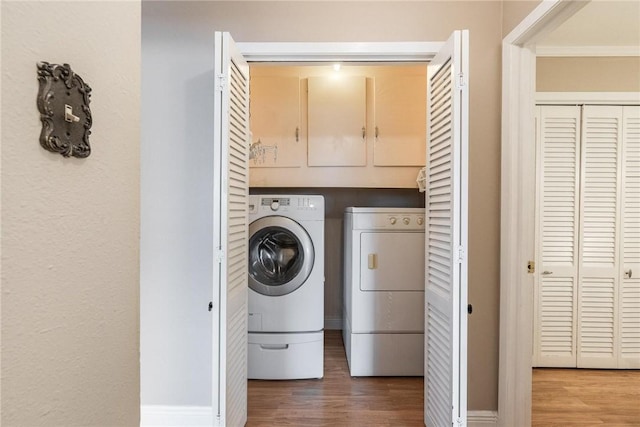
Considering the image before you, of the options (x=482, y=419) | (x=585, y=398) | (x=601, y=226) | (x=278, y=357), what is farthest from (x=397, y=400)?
(x=601, y=226)

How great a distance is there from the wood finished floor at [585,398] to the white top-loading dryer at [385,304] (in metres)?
0.78

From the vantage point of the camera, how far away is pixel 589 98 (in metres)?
2.67

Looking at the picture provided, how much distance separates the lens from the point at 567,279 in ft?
8.90

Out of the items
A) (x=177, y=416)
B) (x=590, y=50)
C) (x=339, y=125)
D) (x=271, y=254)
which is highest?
(x=590, y=50)

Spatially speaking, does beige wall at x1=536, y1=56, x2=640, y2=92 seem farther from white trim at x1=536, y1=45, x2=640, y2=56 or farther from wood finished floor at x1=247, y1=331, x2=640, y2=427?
wood finished floor at x1=247, y1=331, x2=640, y2=427

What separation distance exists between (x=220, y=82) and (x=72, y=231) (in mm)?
1059

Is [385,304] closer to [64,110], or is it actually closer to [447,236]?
[447,236]

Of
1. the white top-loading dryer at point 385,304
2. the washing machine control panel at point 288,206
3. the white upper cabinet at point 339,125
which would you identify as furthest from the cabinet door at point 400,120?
the washing machine control panel at point 288,206

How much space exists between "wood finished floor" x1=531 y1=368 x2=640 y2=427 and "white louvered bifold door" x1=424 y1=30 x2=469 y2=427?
915 millimetres

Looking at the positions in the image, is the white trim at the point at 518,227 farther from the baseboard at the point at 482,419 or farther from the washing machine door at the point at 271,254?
the washing machine door at the point at 271,254

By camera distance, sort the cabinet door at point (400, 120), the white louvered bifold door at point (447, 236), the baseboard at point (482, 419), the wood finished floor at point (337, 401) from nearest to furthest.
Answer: the white louvered bifold door at point (447, 236)
the baseboard at point (482, 419)
the wood finished floor at point (337, 401)
the cabinet door at point (400, 120)

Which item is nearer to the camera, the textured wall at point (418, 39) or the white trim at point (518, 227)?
the white trim at point (518, 227)

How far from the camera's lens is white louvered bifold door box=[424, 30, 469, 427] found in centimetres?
146

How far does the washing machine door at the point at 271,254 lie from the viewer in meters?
2.48
